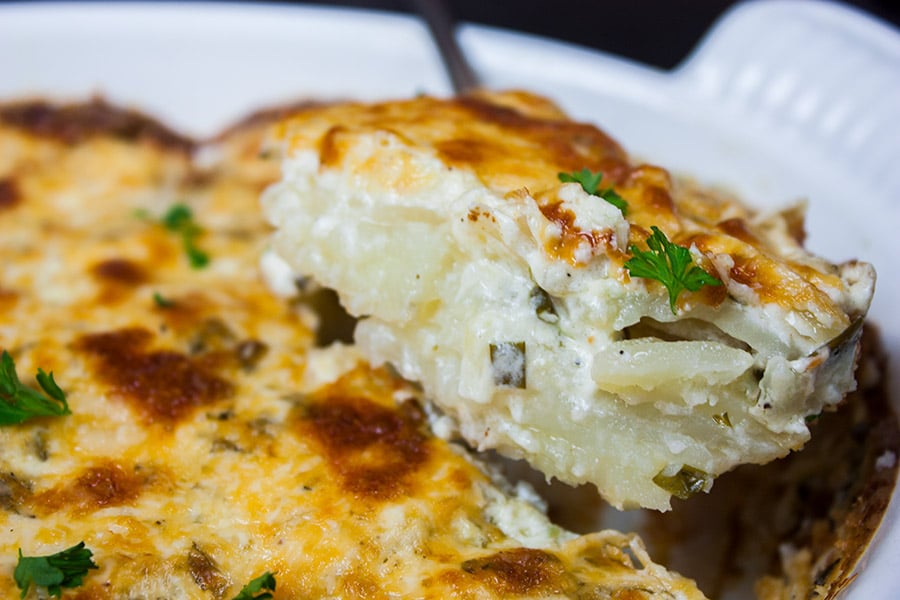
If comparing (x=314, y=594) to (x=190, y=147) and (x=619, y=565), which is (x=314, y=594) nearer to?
(x=619, y=565)

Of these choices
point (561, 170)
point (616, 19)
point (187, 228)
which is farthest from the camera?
point (616, 19)

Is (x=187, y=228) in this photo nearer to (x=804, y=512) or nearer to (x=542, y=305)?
(x=542, y=305)

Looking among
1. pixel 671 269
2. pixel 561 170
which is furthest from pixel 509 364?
pixel 561 170

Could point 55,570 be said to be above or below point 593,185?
below

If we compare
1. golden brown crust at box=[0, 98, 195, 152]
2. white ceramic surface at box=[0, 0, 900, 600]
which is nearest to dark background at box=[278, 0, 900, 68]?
white ceramic surface at box=[0, 0, 900, 600]

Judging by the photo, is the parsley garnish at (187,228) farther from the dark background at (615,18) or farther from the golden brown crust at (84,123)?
the dark background at (615,18)

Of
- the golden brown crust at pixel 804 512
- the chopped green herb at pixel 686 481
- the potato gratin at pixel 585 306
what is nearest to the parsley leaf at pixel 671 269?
the potato gratin at pixel 585 306
